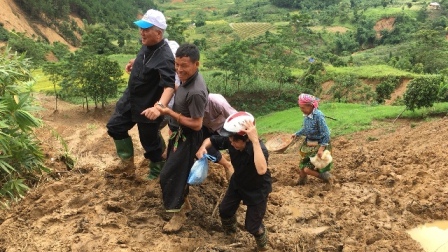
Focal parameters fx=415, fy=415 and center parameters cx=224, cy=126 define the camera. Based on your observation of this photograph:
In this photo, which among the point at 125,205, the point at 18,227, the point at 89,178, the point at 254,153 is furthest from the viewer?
the point at 89,178

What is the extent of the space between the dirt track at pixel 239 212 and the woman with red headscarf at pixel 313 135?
0.27 metres

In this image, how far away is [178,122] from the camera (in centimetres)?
357

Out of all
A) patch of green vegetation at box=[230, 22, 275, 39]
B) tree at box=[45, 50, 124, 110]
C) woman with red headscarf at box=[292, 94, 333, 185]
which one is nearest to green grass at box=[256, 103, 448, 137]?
woman with red headscarf at box=[292, 94, 333, 185]

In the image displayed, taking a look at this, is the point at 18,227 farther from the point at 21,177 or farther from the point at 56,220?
the point at 21,177

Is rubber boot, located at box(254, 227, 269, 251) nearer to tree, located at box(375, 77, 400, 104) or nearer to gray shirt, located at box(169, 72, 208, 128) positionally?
gray shirt, located at box(169, 72, 208, 128)

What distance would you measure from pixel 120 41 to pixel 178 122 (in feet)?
139

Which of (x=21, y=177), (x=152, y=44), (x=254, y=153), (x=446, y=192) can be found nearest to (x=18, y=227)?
(x=21, y=177)

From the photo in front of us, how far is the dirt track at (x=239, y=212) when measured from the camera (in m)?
3.62

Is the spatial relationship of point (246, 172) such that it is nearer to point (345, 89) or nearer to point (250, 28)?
point (345, 89)

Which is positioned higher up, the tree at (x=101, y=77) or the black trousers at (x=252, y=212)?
the black trousers at (x=252, y=212)

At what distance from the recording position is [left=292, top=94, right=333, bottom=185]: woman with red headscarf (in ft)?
15.9

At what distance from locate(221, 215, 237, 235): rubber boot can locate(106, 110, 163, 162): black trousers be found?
1.06 meters

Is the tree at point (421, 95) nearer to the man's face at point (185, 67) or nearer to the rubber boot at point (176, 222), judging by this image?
the rubber boot at point (176, 222)

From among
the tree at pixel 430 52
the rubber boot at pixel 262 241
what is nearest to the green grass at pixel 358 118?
the rubber boot at pixel 262 241
